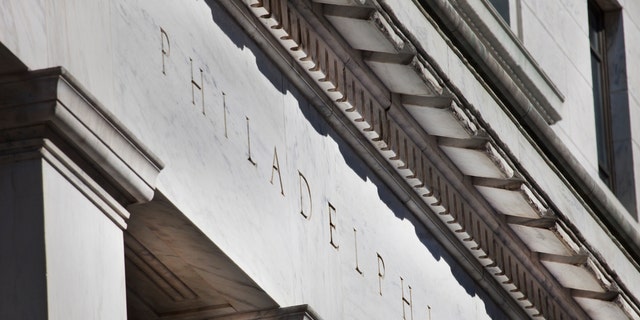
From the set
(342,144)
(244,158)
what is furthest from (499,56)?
(244,158)

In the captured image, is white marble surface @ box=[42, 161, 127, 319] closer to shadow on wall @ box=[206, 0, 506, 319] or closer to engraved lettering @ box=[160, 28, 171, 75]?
engraved lettering @ box=[160, 28, 171, 75]

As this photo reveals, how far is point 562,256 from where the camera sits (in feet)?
67.9

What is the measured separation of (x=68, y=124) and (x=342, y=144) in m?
5.39

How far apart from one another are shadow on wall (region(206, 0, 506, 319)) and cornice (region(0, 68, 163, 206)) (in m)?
2.77

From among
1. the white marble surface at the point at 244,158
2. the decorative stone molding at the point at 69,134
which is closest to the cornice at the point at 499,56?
the white marble surface at the point at 244,158

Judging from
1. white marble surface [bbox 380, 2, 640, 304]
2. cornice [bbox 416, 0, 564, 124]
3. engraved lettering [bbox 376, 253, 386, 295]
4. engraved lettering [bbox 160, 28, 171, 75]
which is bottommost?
engraved lettering [bbox 376, 253, 386, 295]

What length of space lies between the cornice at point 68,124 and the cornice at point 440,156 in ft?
9.87

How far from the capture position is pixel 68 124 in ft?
42.3

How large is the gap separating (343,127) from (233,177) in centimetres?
253

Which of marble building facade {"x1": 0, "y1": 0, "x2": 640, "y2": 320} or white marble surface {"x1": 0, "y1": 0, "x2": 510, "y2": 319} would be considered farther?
white marble surface {"x1": 0, "y1": 0, "x2": 510, "y2": 319}

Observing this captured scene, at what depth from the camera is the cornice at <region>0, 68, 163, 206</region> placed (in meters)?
12.8

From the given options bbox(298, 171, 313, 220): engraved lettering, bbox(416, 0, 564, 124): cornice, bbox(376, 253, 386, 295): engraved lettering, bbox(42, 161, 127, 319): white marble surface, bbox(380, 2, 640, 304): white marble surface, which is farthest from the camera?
bbox(416, 0, 564, 124): cornice

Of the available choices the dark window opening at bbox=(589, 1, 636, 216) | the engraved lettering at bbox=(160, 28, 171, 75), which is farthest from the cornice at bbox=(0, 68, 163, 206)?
the dark window opening at bbox=(589, 1, 636, 216)

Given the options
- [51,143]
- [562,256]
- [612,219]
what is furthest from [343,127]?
[612,219]
